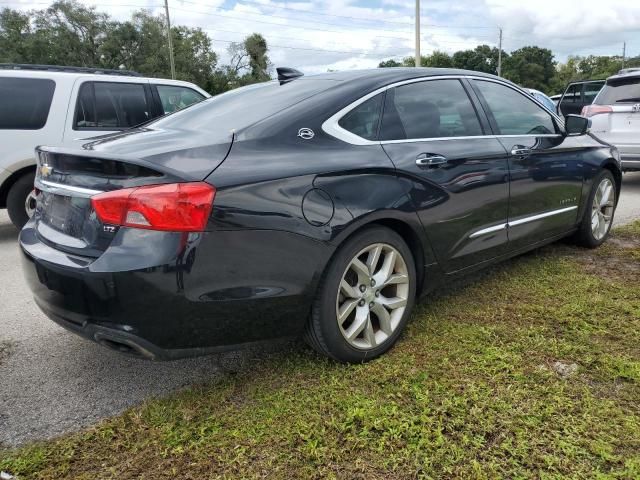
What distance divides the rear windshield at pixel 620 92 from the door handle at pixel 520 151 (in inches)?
218

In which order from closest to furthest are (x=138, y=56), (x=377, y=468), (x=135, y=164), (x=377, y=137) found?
(x=377, y=468)
(x=135, y=164)
(x=377, y=137)
(x=138, y=56)

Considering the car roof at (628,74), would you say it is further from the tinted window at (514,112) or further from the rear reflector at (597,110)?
the tinted window at (514,112)

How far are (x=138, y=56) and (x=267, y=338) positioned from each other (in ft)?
159

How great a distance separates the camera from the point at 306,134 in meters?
2.57

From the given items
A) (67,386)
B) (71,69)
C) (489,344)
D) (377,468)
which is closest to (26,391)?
(67,386)

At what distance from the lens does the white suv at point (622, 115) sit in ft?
25.7

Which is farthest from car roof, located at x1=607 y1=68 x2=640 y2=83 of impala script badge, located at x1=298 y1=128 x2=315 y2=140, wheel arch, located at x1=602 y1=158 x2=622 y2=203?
impala script badge, located at x1=298 y1=128 x2=315 y2=140

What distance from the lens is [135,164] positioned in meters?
2.14

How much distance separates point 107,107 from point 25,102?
0.86 meters

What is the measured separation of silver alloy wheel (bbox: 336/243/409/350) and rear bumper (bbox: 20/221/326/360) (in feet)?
0.94

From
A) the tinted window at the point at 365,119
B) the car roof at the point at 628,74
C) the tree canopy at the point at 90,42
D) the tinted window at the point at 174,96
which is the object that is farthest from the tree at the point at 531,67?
the tinted window at the point at 365,119

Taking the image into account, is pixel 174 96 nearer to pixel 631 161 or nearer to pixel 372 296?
pixel 372 296

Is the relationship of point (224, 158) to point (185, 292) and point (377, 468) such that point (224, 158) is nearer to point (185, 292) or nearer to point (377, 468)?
point (185, 292)

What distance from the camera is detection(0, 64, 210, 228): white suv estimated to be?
215 inches
